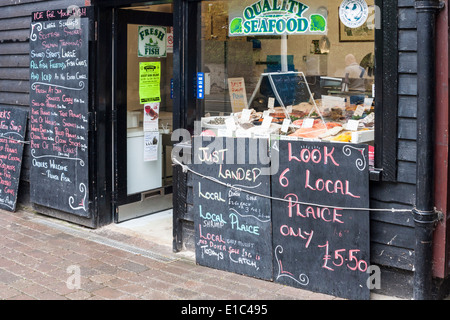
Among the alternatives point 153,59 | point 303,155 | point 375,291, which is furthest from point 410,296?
point 153,59

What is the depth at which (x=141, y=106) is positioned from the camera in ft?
21.5

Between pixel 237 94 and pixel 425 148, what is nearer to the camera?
pixel 425 148

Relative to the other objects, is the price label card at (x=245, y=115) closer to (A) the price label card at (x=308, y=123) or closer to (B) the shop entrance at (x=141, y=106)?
(A) the price label card at (x=308, y=123)

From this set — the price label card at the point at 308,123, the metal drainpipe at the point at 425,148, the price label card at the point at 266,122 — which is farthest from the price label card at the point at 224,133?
the metal drainpipe at the point at 425,148

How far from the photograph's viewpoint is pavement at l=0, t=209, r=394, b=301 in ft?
14.5

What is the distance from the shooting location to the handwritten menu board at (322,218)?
417 cm

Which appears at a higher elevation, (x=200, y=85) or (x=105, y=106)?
(x=200, y=85)

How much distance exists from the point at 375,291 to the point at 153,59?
3.66m

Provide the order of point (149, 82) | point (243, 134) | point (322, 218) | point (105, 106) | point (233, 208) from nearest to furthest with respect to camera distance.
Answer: point (322, 218), point (233, 208), point (243, 134), point (105, 106), point (149, 82)

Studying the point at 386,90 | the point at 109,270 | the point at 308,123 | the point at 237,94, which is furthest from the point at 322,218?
the point at 109,270

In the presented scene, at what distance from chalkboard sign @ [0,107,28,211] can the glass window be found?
9.30 feet

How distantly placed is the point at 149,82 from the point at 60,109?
102 centimetres

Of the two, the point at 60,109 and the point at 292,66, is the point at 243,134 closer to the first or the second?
the point at 292,66
